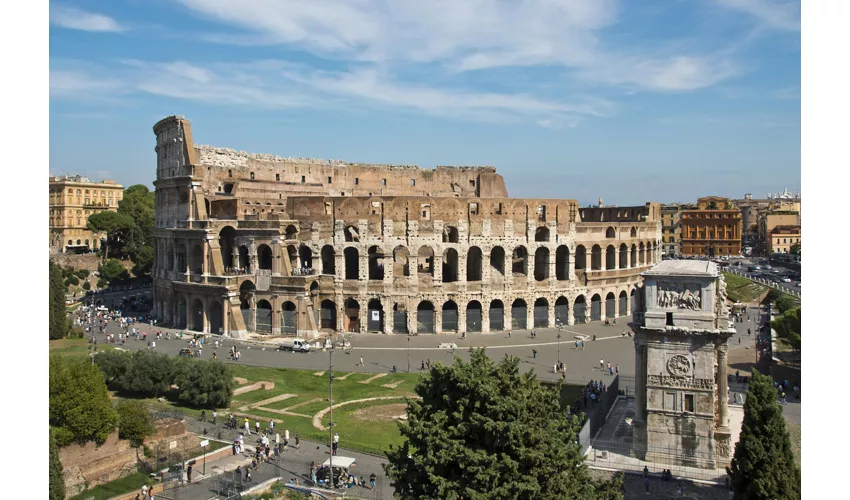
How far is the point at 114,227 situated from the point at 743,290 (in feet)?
231

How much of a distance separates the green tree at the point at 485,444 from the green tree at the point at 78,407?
12260mm

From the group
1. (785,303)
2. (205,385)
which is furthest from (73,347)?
(785,303)

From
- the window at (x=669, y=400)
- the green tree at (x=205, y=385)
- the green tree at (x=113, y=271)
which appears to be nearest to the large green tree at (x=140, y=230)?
the green tree at (x=113, y=271)

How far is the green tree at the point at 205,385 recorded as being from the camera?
32.2 m

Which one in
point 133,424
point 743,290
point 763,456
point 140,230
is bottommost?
point 133,424

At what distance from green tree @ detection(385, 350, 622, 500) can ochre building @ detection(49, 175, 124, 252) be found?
278ft

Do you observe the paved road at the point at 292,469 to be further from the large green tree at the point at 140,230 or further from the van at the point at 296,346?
the large green tree at the point at 140,230

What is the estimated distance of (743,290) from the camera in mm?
66938

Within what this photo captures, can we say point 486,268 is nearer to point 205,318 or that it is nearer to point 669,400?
point 205,318

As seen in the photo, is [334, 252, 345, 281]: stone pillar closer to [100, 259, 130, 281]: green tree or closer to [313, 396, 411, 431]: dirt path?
[313, 396, 411, 431]: dirt path

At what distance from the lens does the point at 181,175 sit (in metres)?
54.8

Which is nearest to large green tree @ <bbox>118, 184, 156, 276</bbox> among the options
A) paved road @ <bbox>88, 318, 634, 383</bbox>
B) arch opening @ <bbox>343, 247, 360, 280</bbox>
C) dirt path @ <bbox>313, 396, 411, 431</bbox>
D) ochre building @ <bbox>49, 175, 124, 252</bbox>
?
ochre building @ <bbox>49, 175, 124, 252</bbox>
